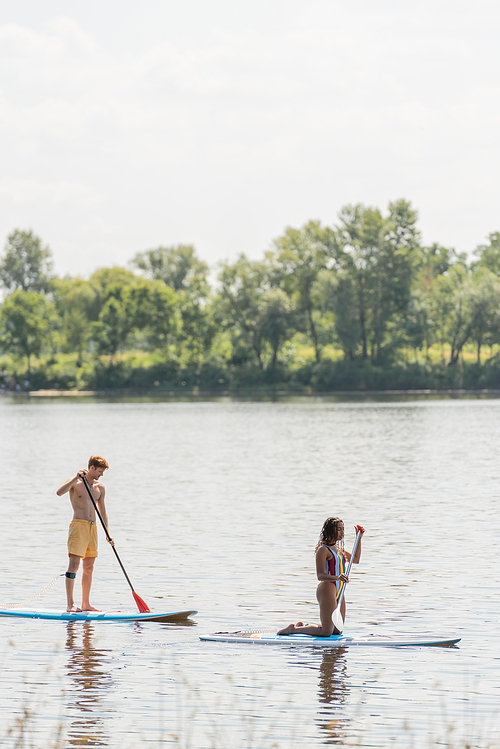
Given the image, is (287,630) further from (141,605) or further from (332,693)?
(141,605)

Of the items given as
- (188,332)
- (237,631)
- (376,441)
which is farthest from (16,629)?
(188,332)

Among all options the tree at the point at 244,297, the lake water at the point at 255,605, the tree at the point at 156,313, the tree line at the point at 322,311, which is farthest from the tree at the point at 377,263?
the lake water at the point at 255,605

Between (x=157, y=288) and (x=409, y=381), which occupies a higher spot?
(x=157, y=288)

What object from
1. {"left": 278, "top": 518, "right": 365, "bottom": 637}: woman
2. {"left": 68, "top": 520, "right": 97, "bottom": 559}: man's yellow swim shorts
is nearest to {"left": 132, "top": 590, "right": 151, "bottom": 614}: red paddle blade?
{"left": 68, "top": 520, "right": 97, "bottom": 559}: man's yellow swim shorts

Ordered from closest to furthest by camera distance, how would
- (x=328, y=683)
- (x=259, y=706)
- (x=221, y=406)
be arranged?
(x=259, y=706)
(x=328, y=683)
(x=221, y=406)

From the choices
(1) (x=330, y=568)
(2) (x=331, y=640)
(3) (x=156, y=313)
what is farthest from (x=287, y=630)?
(3) (x=156, y=313)

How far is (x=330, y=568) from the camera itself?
13422 millimetres

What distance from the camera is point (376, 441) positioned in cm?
5734

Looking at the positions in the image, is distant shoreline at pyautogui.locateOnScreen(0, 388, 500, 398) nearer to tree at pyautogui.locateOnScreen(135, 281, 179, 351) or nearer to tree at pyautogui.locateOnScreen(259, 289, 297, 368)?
tree at pyautogui.locateOnScreen(259, 289, 297, 368)

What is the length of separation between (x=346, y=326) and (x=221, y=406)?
29439mm

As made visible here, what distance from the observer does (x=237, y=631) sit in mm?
14578

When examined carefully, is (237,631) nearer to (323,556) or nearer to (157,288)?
(323,556)

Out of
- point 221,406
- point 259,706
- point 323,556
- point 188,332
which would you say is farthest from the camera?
point 188,332

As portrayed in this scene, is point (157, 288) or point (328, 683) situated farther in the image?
point (157, 288)
